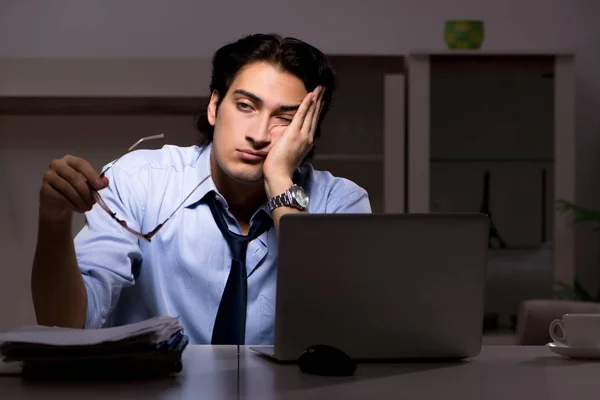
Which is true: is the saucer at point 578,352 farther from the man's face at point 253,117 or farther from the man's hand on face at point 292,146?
the man's face at point 253,117

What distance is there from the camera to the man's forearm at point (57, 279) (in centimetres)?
154

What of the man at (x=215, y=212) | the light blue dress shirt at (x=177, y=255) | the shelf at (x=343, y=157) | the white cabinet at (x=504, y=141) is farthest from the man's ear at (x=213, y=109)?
the white cabinet at (x=504, y=141)

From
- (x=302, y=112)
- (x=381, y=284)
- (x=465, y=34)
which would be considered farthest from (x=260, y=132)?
(x=465, y=34)

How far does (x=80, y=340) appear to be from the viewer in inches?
42.8

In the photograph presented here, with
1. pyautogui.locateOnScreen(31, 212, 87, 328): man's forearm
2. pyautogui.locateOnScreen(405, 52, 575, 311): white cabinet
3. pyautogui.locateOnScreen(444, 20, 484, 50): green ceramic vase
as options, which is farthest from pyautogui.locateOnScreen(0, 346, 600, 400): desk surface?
pyautogui.locateOnScreen(444, 20, 484, 50): green ceramic vase

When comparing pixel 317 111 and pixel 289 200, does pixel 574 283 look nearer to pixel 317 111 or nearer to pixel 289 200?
pixel 317 111

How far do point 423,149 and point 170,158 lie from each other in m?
1.74

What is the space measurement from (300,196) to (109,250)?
1.41 ft

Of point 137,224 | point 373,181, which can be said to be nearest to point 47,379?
point 137,224

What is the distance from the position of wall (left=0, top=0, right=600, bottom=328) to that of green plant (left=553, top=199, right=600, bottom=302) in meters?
0.51

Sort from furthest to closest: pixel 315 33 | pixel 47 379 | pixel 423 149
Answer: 1. pixel 315 33
2. pixel 423 149
3. pixel 47 379

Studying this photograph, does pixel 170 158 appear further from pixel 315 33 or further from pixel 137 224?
pixel 315 33

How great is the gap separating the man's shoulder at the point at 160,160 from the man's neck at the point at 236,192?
0.07m

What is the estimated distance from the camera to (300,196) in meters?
1.90
